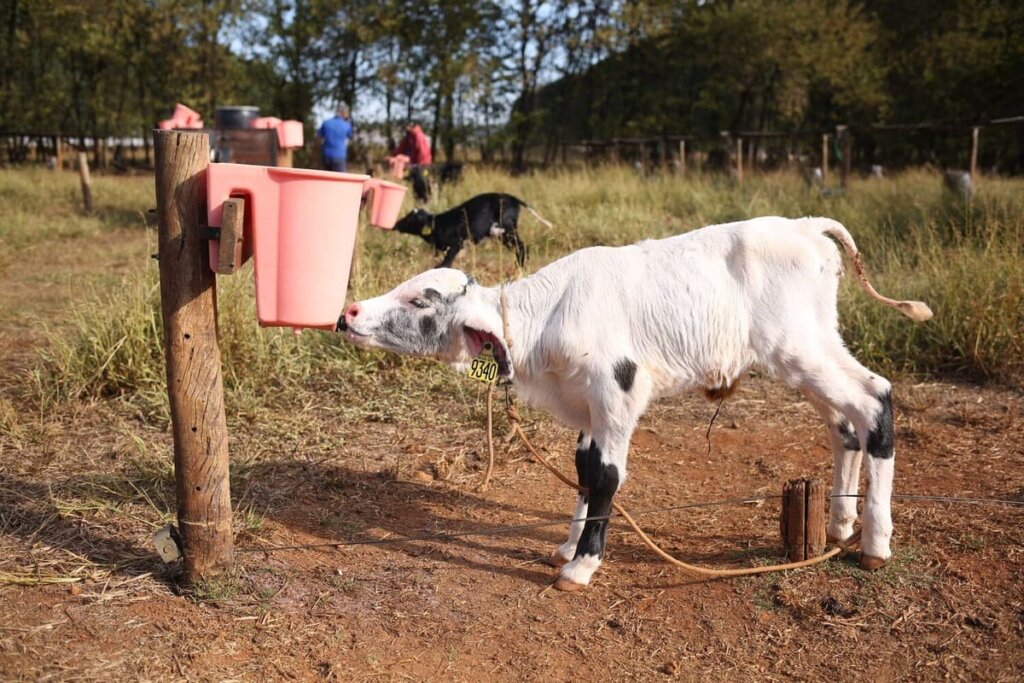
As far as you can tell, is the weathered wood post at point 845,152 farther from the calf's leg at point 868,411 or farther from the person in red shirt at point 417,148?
the calf's leg at point 868,411

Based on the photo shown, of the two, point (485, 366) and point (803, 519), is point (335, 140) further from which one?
point (803, 519)

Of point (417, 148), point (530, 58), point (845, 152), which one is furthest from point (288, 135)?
point (530, 58)

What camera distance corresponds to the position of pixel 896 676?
10.1ft

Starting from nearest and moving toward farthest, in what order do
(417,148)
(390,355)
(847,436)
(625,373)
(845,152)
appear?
(625,373)
(847,436)
(390,355)
(845,152)
(417,148)

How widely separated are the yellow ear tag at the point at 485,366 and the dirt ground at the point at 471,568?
0.86 m

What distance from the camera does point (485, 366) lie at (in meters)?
3.61

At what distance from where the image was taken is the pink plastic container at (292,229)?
3016mm

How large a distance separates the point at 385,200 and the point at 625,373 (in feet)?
10.3

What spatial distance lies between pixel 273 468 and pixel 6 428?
1.55m

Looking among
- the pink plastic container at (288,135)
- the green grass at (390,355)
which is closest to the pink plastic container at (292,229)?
the green grass at (390,355)

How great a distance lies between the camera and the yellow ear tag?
3.60m

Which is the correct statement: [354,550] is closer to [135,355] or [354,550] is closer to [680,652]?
[680,652]

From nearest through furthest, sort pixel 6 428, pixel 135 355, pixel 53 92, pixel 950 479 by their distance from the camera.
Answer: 1. pixel 950 479
2. pixel 6 428
3. pixel 135 355
4. pixel 53 92

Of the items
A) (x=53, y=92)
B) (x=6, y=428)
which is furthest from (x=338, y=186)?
(x=53, y=92)
